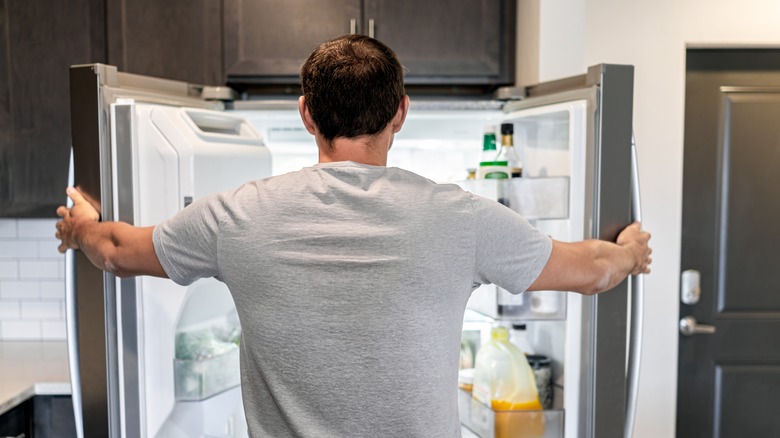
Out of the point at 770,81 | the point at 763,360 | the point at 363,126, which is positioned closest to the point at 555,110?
the point at 363,126

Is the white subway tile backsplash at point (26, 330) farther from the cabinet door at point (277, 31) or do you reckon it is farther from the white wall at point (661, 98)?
the white wall at point (661, 98)

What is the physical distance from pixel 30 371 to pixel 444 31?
5.15 ft

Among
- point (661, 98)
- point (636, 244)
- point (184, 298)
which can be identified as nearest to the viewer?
point (636, 244)

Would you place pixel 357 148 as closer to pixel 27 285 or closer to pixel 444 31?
pixel 444 31

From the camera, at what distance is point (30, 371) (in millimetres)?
2092

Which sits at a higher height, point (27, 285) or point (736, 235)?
point (736, 235)

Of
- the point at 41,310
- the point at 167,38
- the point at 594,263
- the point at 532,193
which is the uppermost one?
the point at 167,38

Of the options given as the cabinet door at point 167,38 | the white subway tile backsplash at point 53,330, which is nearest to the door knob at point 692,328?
the cabinet door at point 167,38

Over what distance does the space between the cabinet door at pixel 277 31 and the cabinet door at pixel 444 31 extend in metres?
0.11

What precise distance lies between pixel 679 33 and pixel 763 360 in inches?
45.5

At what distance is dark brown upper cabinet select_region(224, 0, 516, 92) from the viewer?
7.02 ft

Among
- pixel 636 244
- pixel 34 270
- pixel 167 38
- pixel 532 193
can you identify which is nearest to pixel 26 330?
pixel 34 270

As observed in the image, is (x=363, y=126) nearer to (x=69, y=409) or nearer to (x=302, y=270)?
(x=302, y=270)

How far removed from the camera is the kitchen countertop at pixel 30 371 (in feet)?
6.19
